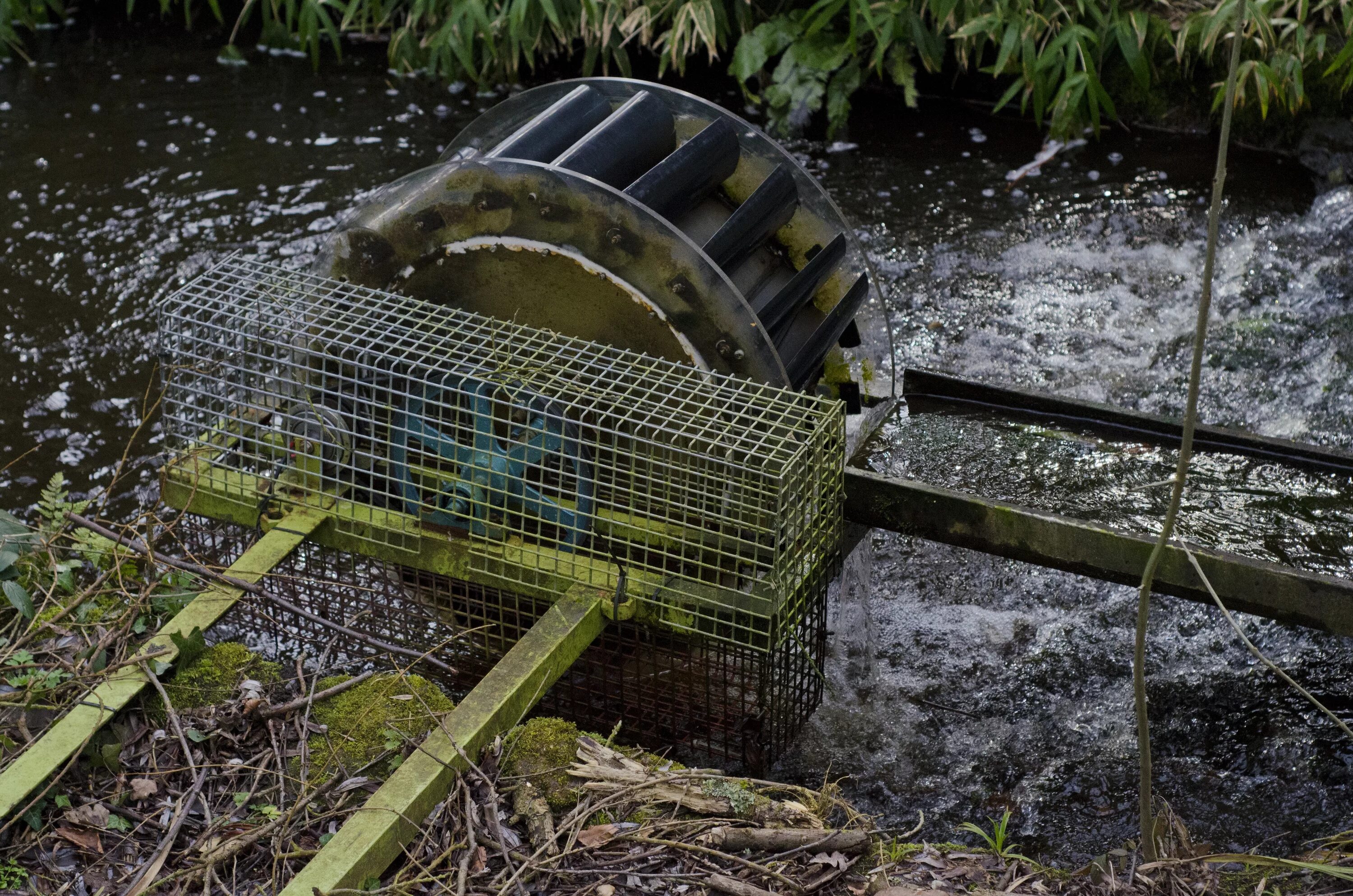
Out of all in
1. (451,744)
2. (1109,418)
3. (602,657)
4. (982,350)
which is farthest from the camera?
(982,350)

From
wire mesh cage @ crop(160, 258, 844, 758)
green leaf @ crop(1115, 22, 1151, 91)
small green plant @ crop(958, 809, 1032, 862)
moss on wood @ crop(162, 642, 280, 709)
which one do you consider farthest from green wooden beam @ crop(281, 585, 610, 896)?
green leaf @ crop(1115, 22, 1151, 91)

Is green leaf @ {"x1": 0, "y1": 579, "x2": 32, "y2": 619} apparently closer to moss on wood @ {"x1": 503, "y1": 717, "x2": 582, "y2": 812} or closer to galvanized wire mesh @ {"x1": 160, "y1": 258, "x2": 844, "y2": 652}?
galvanized wire mesh @ {"x1": 160, "y1": 258, "x2": 844, "y2": 652}

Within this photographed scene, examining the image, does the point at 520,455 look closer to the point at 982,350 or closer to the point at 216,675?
the point at 216,675

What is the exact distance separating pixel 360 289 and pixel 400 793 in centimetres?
178

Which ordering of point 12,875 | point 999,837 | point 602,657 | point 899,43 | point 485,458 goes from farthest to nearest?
point 899,43
point 602,657
point 485,458
point 999,837
point 12,875

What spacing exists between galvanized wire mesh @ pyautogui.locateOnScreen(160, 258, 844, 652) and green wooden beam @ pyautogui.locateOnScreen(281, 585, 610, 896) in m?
0.18

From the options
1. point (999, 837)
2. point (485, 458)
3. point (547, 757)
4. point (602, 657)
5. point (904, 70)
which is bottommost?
point (602, 657)

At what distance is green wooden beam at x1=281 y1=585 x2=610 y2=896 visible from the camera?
310cm

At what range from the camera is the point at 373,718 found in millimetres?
3645

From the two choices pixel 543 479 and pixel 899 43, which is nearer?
pixel 543 479

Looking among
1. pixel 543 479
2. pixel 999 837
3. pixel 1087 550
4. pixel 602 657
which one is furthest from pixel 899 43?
pixel 999 837

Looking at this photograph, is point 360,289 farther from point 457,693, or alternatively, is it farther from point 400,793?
point 400,793

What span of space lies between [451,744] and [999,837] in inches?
57.2

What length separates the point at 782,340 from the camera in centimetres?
487
